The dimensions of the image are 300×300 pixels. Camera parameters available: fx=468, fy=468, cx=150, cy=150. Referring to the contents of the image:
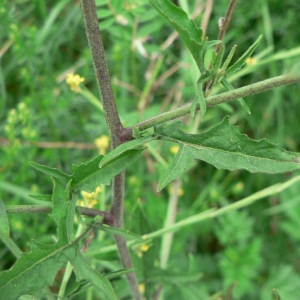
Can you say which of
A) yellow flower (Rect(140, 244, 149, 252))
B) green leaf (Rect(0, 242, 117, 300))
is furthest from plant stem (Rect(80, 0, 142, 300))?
yellow flower (Rect(140, 244, 149, 252))

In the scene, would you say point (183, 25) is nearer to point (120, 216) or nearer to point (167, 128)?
point (167, 128)

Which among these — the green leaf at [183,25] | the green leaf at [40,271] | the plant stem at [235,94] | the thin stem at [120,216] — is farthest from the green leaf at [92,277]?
the green leaf at [183,25]

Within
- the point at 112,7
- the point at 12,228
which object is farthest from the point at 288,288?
the point at 112,7

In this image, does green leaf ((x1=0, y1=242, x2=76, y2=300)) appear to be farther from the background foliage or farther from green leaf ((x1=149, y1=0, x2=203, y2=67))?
the background foliage

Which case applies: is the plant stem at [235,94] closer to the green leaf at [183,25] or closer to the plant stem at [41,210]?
the green leaf at [183,25]

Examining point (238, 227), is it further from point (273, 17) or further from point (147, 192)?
point (273, 17)

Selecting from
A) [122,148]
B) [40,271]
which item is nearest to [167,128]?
[122,148]
